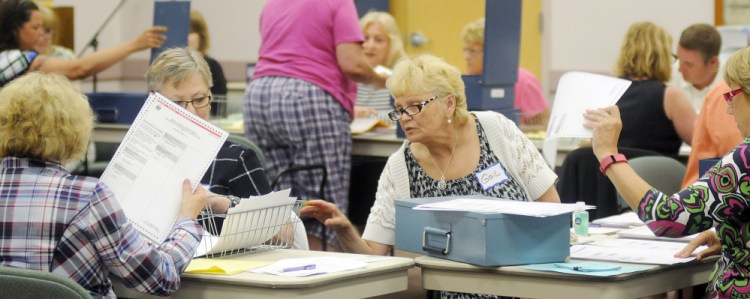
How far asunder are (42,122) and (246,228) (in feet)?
2.15

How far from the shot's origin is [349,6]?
17.0 feet

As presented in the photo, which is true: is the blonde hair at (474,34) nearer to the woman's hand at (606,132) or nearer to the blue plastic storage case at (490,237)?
the woman's hand at (606,132)

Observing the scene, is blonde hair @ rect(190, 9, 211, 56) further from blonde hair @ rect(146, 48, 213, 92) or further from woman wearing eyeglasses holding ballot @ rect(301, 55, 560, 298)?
woman wearing eyeglasses holding ballot @ rect(301, 55, 560, 298)

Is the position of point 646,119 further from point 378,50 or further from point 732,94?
point 732,94

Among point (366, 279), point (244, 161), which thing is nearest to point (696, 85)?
point (244, 161)

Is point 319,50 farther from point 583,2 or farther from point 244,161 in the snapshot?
point 583,2

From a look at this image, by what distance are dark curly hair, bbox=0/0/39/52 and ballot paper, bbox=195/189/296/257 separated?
9.39 ft

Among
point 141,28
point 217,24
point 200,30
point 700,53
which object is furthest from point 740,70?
point 217,24

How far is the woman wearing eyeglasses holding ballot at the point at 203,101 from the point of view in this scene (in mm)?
3412

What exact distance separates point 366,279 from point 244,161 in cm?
102

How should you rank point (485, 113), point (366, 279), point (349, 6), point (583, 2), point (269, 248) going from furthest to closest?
1. point (583, 2)
2. point (349, 6)
3. point (485, 113)
4. point (269, 248)
5. point (366, 279)

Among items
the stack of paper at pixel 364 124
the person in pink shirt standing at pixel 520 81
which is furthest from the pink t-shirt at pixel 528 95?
the stack of paper at pixel 364 124

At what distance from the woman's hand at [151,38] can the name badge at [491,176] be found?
2729mm

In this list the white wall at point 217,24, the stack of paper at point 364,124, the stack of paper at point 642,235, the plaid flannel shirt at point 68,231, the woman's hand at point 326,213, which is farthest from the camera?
the white wall at point 217,24
